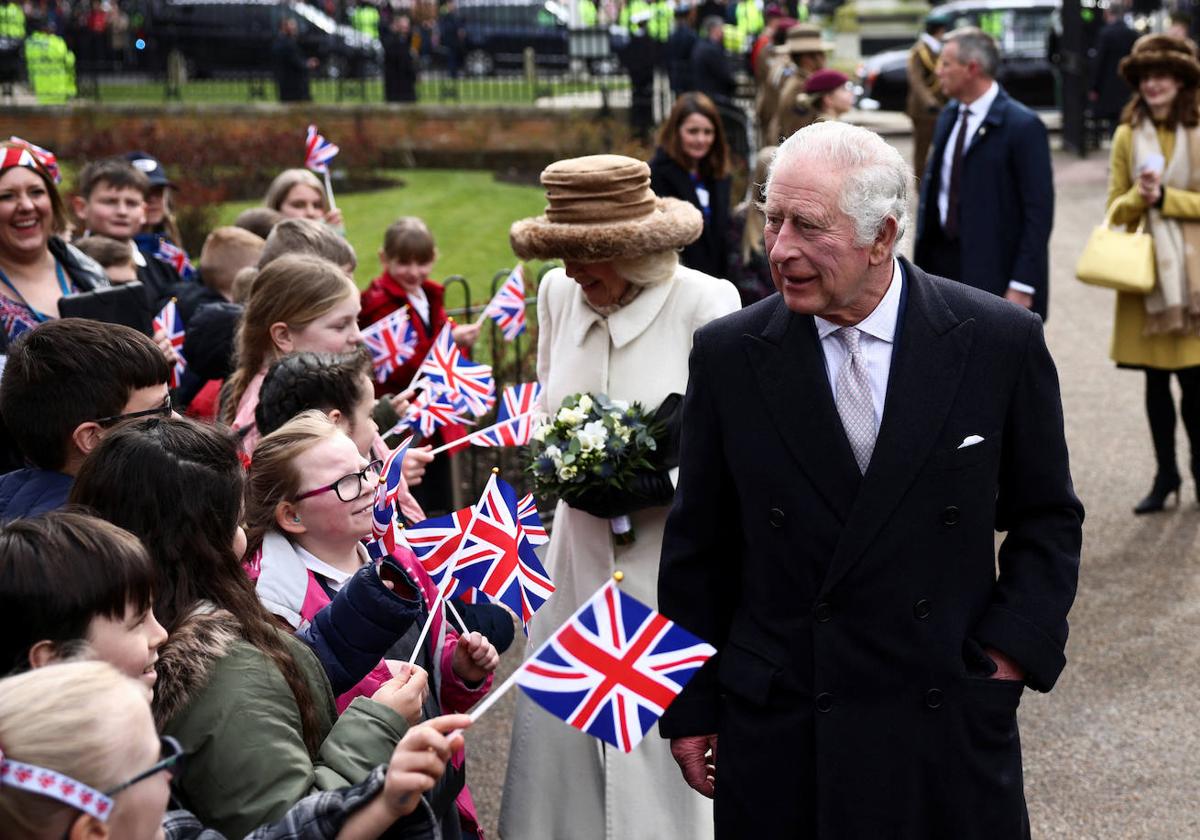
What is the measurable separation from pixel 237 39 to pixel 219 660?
27668mm

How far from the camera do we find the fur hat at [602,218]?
4797mm

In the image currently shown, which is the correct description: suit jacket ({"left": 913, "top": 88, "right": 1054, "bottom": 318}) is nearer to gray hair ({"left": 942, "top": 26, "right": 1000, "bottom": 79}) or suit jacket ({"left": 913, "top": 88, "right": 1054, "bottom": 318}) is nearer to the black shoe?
gray hair ({"left": 942, "top": 26, "right": 1000, "bottom": 79})

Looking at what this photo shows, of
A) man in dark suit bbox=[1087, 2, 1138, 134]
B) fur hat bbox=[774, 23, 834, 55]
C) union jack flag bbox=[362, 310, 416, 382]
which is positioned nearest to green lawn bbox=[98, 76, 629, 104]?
man in dark suit bbox=[1087, 2, 1138, 134]

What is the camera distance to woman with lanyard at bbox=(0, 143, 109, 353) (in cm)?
552

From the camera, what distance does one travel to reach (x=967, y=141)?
7848mm

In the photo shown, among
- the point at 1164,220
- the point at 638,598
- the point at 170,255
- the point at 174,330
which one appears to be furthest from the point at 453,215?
the point at 638,598

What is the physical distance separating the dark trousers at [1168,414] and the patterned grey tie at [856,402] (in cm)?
528

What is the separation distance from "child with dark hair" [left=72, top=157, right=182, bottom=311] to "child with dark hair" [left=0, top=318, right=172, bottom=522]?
10.4 ft

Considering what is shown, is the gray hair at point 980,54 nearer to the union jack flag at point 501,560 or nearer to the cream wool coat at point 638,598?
the cream wool coat at point 638,598

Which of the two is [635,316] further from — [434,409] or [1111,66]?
[1111,66]

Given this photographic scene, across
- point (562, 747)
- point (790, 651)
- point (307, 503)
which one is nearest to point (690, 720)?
point (790, 651)

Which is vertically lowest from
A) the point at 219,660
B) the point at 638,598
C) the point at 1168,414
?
the point at 1168,414

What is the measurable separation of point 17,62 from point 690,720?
24551mm

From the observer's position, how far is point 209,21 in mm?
29719
